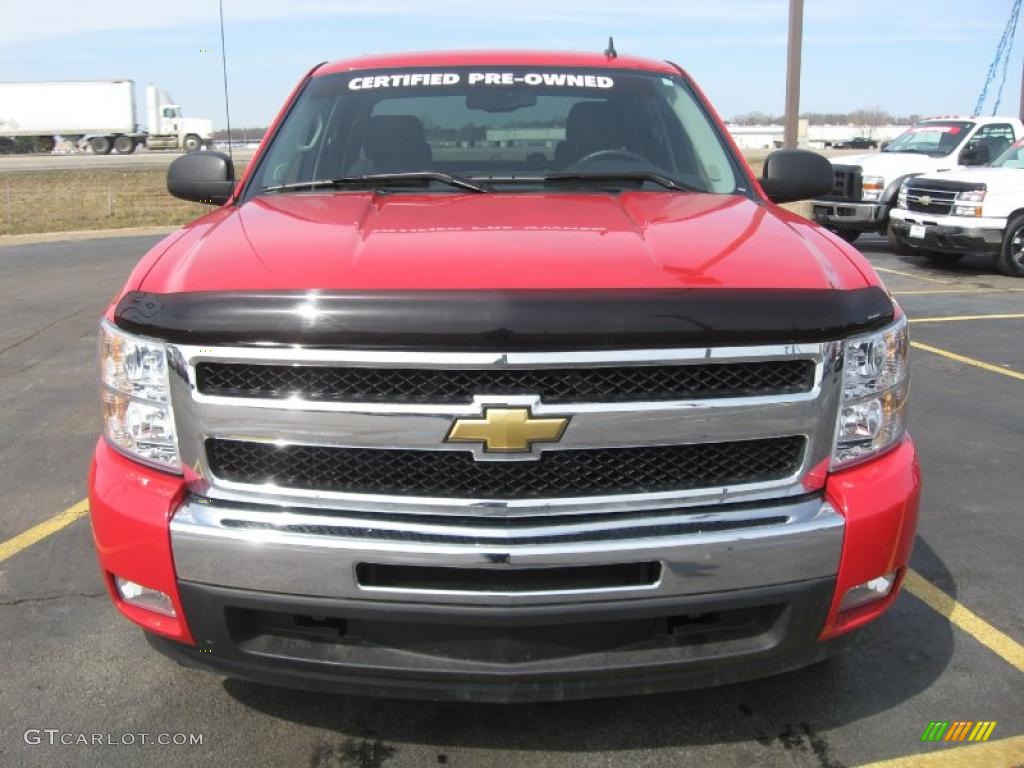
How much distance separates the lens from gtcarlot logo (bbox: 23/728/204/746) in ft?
8.38

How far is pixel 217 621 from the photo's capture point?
7.16 ft

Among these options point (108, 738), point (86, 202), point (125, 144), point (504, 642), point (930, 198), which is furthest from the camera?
point (125, 144)

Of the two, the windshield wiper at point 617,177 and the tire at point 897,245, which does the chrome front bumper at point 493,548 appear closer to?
the windshield wiper at point 617,177

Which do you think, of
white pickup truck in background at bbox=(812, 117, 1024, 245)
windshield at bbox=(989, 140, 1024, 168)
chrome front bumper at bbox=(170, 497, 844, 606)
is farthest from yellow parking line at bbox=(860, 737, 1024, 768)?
white pickup truck in background at bbox=(812, 117, 1024, 245)

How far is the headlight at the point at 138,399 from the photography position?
86.5 inches

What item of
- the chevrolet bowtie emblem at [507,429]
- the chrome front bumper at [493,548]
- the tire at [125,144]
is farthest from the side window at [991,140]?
the tire at [125,144]

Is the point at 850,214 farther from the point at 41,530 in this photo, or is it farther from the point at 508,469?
the point at 508,469

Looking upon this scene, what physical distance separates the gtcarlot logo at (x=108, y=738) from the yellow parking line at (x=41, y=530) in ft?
4.51

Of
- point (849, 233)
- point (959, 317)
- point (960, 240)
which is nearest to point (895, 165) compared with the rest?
point (849, 233)

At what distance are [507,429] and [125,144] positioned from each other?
6515 cm

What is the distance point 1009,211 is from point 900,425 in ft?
37.2

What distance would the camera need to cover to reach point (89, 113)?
189 feet

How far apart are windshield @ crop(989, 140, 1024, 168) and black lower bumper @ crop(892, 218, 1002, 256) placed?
1.39 meters

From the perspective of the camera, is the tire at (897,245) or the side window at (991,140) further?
the side window at (991,140)
